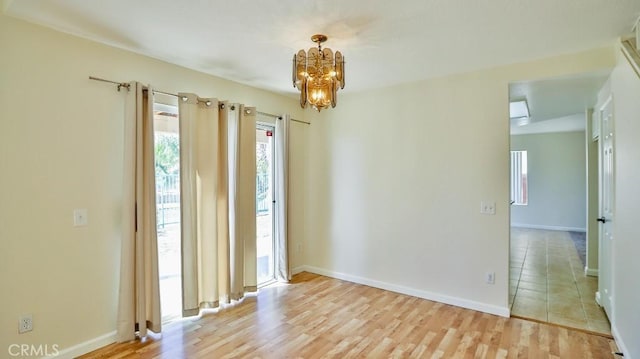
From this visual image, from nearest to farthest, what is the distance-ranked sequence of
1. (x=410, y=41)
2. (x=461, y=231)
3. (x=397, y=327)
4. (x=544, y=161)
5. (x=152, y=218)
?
1. (x=410, y=41)
2. (x=152, y=218)
3. (x=397, y=327)
4. (x=461, y=231)
5. (x=544, y=161)

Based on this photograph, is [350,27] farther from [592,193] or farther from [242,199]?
[592,193]

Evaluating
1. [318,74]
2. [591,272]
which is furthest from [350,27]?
[591,272]

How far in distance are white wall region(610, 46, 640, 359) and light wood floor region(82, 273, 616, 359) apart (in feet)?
1.25

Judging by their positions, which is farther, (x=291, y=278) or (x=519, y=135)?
(x=519, y=135)

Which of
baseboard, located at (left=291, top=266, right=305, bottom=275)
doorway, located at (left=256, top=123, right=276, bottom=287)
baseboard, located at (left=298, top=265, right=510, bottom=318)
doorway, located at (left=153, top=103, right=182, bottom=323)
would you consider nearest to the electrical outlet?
doorway, located at (left=153, top=103, right=182, bottom=323)

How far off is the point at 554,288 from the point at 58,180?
537 centimetres

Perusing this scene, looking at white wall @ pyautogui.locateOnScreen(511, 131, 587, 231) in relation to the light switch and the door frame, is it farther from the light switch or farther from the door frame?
the light switch

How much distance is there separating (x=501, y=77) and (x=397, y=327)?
2.67m

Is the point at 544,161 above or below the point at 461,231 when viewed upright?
above

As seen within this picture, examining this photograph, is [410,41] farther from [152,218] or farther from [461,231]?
[152,218]

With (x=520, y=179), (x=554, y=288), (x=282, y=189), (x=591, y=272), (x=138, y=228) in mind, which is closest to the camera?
(x=138, y=228)

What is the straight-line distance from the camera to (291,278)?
14.7 feet

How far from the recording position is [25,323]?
2303mm

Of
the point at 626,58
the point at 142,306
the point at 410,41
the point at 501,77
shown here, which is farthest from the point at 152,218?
the point at 626,58
